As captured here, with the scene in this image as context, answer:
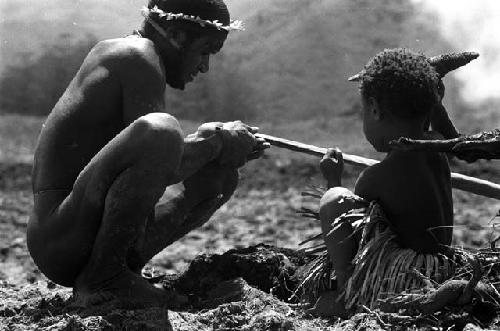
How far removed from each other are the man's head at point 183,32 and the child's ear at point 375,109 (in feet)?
2.55

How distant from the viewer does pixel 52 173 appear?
15.8 ft

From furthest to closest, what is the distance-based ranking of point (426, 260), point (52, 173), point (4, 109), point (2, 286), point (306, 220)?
point (4, 109)
point (306, 220)
point (2, 286)
point (52, 173)
point (426, 260)

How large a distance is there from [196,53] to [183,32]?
0.12 m

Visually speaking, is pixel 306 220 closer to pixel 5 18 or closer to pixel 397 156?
pixel 397 156

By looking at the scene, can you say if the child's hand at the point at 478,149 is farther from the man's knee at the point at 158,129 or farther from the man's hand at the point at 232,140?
the man's hand at the point at 232,140

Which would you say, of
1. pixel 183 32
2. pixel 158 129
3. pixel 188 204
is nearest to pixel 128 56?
pixel 183 32

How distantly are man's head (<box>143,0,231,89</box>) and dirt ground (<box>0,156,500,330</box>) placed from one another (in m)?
0.99

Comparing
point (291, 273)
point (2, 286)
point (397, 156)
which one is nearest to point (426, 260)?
point (397, 156)

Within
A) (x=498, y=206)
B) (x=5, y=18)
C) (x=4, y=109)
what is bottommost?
(x=4, y=109)

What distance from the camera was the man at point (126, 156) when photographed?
452cm

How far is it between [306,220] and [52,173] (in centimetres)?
491

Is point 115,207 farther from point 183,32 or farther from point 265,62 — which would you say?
point 265,62

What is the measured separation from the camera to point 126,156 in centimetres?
450

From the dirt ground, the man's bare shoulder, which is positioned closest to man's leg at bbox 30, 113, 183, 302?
the dirt ground
